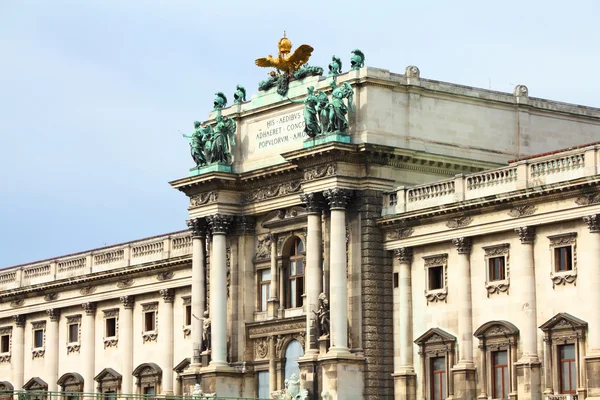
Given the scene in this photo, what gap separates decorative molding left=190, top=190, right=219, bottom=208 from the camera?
277 feet

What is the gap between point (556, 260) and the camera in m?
69.8

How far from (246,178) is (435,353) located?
1466 centimetres

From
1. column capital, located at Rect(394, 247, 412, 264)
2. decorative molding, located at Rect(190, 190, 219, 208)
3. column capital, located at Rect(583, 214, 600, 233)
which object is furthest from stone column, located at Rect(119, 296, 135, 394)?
column capital, located at Rect(583, 214, 600, 233)

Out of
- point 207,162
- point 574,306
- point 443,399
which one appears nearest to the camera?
point 574,306

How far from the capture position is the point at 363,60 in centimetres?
7956

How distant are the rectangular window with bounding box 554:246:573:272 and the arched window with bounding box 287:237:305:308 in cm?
1591

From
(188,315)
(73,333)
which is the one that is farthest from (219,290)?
(73,333)

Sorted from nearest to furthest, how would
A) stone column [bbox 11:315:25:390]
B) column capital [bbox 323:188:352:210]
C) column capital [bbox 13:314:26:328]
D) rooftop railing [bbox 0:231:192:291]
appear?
column capital [bbox 323:188:352:210] → rooftop railing [bbox 0:231:192:291] → stone column [bbox 11:315:25:390] → column capital [bbox 13:314:26:328]

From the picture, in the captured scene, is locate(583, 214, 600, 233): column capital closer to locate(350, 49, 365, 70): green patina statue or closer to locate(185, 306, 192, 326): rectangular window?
locate(350, 49, 365, 70): green patina statue

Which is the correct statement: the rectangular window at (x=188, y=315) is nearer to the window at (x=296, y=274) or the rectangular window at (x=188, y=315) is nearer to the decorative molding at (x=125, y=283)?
the decorative molding at (x=125, y=283)

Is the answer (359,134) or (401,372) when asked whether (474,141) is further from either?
(401,372)

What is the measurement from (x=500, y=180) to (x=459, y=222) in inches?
113

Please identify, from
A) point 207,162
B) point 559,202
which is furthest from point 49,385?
point 559,202

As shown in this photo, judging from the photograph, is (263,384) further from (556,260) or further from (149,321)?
(556,260)
